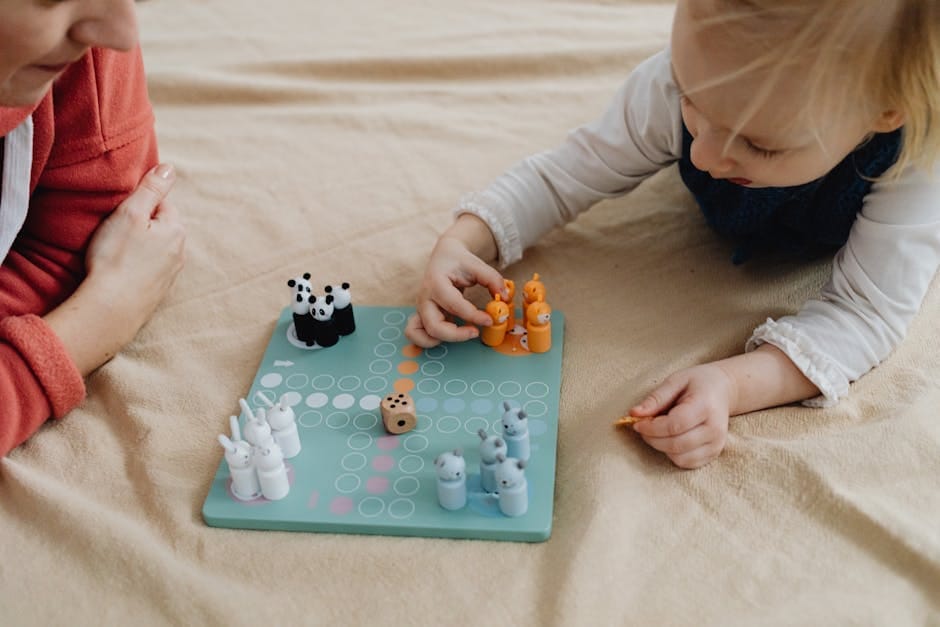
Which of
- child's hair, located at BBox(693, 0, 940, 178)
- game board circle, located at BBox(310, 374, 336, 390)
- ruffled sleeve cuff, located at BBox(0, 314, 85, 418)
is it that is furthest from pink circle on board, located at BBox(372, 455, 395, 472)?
child's hair, located at BBox(693, 0, 940, 178)

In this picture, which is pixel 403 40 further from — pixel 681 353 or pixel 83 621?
pixel 83 621


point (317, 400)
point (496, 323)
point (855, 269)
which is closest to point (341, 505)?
point (317, 400)

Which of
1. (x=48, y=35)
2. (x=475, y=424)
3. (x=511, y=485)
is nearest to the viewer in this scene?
(x=48, y=35)

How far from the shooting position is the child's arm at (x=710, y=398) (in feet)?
2.46

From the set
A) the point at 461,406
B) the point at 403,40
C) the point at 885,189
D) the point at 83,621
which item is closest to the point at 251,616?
the point at 83,621

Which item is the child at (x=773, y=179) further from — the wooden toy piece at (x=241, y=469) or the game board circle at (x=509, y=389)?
the wooden toy piece at (x=241, y=469)

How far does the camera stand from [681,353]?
0.85 meters

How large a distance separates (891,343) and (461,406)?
37 centimetres

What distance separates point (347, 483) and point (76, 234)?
38 centimetres

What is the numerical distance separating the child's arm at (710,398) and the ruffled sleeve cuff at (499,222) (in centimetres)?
24

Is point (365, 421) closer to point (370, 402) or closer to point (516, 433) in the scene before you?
point (370, 402)

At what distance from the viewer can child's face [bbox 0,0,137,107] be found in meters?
0.58

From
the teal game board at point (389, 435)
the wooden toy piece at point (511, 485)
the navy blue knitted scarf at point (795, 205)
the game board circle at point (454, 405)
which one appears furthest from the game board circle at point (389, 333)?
the navy blue knitted scarf at point (795, 205)

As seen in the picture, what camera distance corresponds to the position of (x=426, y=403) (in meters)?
0.83
